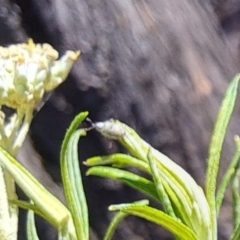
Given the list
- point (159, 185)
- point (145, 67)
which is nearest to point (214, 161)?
point (159, 185)

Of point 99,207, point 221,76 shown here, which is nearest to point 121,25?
point 221,76

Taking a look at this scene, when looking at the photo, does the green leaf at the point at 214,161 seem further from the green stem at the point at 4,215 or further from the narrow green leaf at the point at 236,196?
the green stem at the point at 4,215

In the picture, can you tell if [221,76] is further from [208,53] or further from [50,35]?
[50,35]

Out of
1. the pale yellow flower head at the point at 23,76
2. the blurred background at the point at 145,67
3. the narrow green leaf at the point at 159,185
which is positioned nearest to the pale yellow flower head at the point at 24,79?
the pale yellow flower head at the point at 23,76

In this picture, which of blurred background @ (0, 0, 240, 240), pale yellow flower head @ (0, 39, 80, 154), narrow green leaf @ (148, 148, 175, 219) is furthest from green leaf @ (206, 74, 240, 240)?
blurred background @ (0, 0, 240, 240)

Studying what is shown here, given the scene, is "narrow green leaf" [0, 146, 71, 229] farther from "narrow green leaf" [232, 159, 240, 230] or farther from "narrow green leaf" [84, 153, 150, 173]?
"narrow green leaf" [232, 159, 240, 230]

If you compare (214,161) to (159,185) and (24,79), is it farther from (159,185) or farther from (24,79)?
(24,79)
